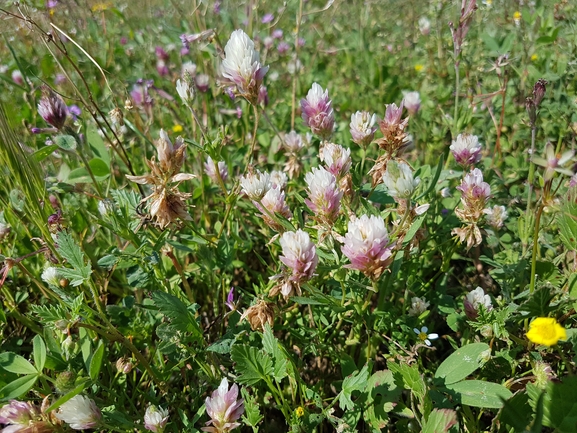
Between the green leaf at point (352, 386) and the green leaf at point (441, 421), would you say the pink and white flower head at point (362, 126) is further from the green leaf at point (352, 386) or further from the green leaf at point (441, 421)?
the green leaf at point (441, 421)

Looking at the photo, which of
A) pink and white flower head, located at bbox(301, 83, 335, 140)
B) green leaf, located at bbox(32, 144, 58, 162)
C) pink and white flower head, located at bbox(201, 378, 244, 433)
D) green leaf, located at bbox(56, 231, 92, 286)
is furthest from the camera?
green leaf, located at bbox(32, 144, 58, 162)

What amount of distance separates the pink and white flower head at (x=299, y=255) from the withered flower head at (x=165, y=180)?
299 millimetres

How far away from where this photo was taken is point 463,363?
127 cm

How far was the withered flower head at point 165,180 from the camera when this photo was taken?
1.25 meters

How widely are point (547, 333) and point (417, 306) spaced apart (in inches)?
16.1

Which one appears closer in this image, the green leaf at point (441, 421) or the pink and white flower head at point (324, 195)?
the green leaf at point (441, 421)

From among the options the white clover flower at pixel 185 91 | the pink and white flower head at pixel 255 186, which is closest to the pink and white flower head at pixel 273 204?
the pink and white flower head at pixel 255 186

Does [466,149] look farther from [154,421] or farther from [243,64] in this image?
[154,421]

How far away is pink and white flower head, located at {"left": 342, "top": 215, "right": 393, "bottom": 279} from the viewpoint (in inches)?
42.5

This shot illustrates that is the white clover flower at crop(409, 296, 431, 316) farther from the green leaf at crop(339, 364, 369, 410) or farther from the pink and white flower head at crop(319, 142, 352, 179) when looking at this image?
the pink and white flower head at crop(319, 142, 352, 179)

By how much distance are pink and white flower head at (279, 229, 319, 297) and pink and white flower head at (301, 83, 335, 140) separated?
1.46 feet

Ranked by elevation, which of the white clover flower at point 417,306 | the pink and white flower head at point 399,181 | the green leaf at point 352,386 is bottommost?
the white clover flower at point 417,306

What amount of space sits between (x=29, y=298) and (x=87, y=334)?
57 centimetres

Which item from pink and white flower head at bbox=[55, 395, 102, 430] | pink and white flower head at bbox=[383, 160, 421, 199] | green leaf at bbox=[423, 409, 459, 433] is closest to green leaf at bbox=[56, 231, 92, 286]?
pink and white flower head at bbox=[55, 395, 102, 430]
